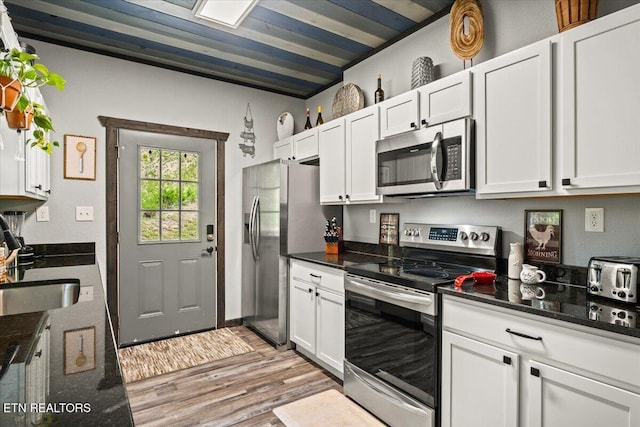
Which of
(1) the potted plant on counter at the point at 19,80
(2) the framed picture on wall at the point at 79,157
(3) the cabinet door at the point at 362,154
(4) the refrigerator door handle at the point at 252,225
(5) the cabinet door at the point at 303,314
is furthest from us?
(4) the refrigerator door handle at the point at 252,225

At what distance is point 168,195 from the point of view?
139 inches

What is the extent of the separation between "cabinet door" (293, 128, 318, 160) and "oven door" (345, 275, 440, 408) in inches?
59.3

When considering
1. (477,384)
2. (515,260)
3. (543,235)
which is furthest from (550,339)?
(543,235)

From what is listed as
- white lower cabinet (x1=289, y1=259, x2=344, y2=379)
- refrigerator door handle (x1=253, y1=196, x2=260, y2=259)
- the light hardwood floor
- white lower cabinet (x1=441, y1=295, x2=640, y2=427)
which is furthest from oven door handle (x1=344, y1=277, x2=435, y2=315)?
refrigerator door handle (x1=253, y1=196, x2=260, y2=259)

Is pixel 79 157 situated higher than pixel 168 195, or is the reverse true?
pixel 79 157

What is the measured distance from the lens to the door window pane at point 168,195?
11.2 ft

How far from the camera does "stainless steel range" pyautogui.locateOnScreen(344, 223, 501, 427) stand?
6.12 ft

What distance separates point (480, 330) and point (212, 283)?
9.37 feet

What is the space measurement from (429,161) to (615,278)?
3.66ft

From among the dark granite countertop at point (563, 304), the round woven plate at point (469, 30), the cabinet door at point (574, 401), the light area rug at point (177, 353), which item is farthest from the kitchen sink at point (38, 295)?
the round woven plate at point (469, 30)

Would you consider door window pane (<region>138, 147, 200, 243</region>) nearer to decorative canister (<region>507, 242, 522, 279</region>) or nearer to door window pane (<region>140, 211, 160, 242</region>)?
door window pane (<region>140, 211, 160, 242</region>)

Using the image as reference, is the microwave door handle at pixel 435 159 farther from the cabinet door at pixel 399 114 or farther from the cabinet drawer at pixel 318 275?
the cabinet drawer at pixel 318 275

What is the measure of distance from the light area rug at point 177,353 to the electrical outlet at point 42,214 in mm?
1328

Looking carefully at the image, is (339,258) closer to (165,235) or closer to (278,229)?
(278,229)
